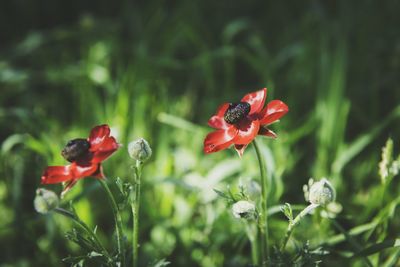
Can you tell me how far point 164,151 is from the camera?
1719 millimetres

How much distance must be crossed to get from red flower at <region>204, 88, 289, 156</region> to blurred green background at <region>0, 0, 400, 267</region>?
12.6 inches

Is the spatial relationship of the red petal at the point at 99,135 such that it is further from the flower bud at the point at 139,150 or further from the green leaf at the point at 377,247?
the green leaf at the point at 377,247

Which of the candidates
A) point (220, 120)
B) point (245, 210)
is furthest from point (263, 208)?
point (220, 120)

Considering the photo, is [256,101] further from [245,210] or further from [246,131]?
[245,210]

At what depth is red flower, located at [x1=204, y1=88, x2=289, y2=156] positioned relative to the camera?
3.06ft

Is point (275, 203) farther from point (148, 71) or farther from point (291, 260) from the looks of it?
point (148, 71)

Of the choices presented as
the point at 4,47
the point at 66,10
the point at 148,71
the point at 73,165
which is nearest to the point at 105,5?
the point at 66,10

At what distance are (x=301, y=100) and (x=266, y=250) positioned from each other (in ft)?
3.28

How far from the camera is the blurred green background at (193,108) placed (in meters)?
1.50

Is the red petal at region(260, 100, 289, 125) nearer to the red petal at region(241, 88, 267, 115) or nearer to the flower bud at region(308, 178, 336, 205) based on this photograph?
the red petal at region(241, 88, 267, 115)

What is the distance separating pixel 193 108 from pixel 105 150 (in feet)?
4.02

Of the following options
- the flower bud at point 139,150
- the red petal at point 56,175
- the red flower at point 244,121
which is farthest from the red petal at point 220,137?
the red petal at point 56,175

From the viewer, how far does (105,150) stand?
0.87 metres

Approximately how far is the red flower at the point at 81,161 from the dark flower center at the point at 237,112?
0.84 ft
